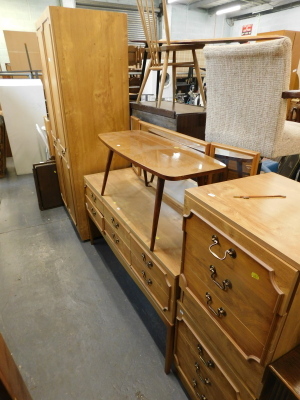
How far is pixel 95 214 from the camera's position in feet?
7.12

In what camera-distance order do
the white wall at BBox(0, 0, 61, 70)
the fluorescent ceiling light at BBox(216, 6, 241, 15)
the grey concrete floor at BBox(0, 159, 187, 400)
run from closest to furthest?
1. the grey concrete floor at BBox(0, 159, 187, 400)
2. the white wall at BBox(0, 0, 61, 70)
3. the fluorescent ceiling light at BBox(216, 6, 241, 15)

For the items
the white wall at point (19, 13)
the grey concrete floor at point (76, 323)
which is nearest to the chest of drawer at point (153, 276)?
the grey concrete floor at point (76, 323)

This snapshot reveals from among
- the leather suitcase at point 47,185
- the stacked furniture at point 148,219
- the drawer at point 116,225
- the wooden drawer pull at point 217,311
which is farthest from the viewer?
the leather suitcase at point 47,185

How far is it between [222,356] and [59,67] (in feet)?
6.64

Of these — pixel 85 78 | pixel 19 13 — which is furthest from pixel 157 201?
pixel 19 13

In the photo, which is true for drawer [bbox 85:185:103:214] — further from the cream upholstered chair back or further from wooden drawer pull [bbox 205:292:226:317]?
wooden drawer pull [bbox 205:292:226:317]

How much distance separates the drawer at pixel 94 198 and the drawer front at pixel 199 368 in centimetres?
108

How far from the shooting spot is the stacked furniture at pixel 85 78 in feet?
5.98

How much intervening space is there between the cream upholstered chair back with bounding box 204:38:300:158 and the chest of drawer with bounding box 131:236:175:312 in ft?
2.52

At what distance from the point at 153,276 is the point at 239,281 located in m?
0.66

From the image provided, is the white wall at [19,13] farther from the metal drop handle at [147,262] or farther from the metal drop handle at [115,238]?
the metal drop handle at [147,262]

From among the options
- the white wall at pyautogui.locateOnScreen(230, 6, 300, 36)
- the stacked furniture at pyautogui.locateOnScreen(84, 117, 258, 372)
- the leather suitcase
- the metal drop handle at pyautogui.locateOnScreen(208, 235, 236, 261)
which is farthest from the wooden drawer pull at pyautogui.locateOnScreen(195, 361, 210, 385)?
the white wall at pyautogui.locateOnScreen(230, 6, 300, 36)

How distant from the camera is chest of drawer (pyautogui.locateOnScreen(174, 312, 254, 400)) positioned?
3.03 feet

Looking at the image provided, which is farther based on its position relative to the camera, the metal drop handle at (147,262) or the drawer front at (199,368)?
the metal drop handle at (147,262)
